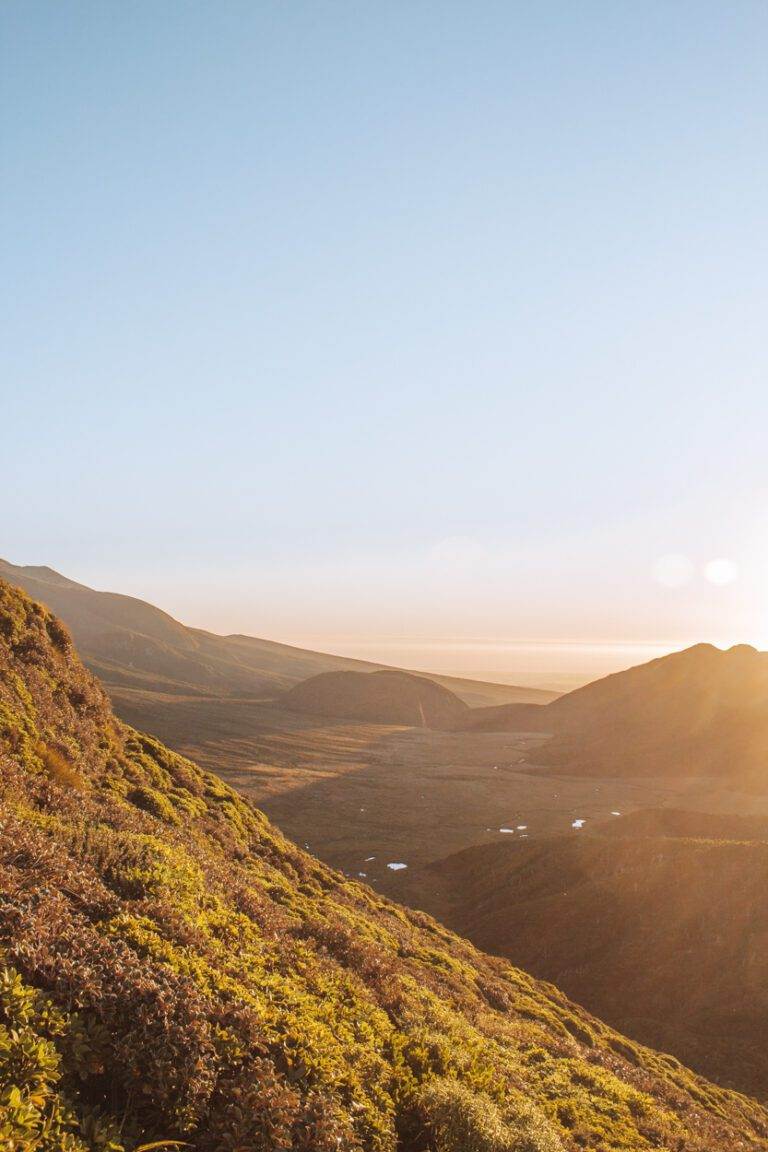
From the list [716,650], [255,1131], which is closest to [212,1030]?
[255,1131]

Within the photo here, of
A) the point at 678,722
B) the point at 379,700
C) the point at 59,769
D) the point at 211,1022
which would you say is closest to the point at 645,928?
the point at 59,769

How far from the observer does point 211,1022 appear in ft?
19.1

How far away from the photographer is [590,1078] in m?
11.4

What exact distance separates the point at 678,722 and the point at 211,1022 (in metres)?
108

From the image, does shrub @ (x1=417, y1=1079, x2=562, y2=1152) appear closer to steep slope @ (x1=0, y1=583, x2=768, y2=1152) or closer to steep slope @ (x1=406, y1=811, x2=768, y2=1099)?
steep slope @ (x1=0, y1=583, x2=768, y2=1152)

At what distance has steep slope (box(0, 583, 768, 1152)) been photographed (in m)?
5.00

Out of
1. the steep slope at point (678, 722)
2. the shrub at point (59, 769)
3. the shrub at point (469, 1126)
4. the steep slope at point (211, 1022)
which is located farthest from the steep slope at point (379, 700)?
the shrub at point (469, 1126)

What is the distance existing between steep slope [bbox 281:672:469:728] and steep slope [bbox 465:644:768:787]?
4731cm

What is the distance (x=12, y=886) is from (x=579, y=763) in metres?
97.8

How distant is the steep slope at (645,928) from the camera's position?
21.6 m

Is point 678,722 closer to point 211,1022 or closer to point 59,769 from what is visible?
point 59,769

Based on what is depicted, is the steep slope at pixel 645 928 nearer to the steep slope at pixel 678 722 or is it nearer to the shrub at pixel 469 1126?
the shrub at pixel 469 1126

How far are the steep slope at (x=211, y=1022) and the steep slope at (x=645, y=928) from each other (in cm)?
691

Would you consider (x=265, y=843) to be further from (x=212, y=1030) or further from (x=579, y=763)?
(x=579, y=763)
